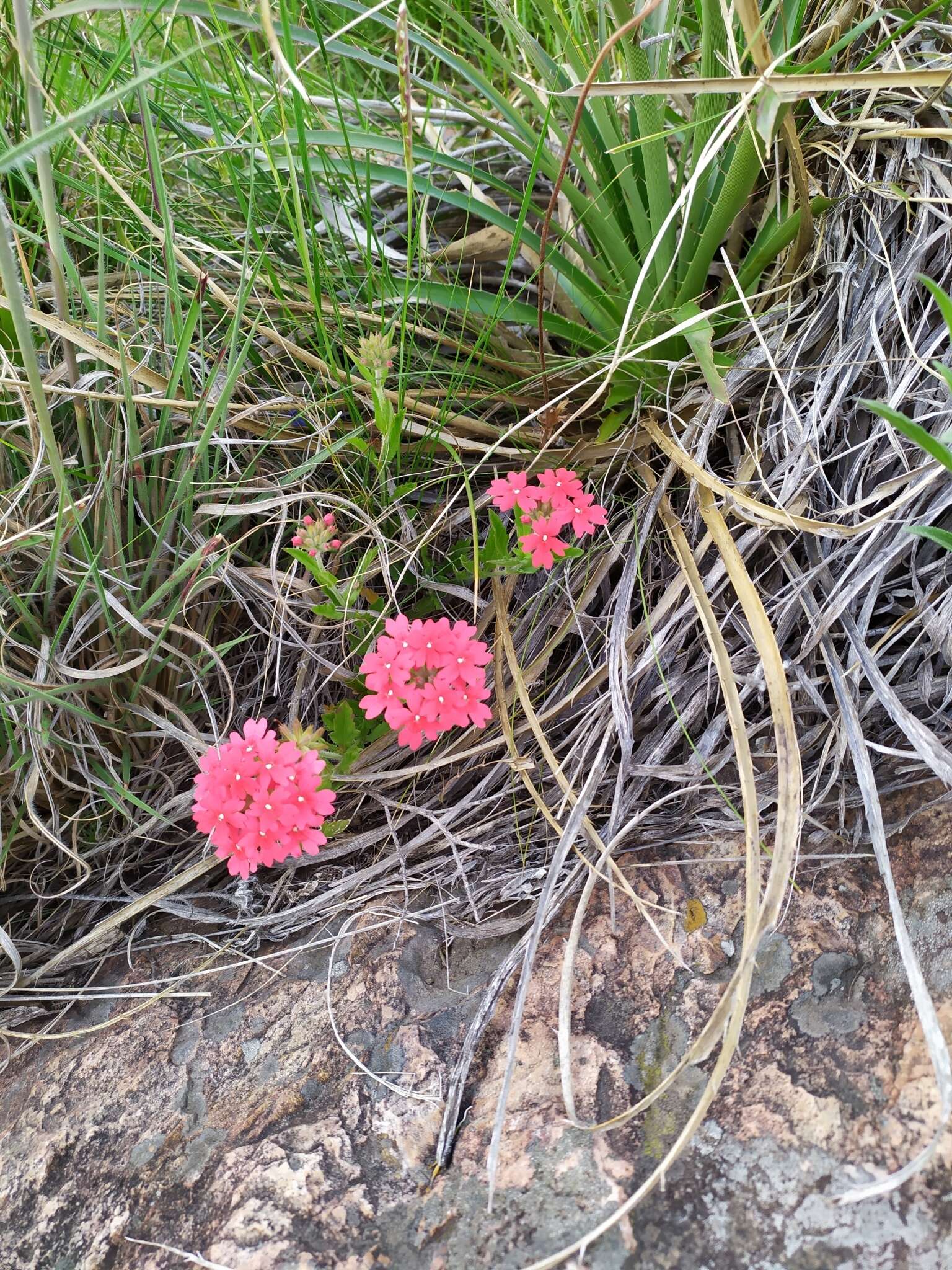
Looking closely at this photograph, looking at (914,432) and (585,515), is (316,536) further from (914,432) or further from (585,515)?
(914,432)

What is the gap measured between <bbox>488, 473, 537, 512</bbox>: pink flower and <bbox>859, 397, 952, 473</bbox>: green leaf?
19.4 inches

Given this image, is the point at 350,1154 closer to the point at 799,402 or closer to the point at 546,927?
the point at 546,927

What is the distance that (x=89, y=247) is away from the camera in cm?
170

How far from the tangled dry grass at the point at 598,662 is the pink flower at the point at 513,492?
6.1 inches

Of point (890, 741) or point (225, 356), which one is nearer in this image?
point (890, 741)

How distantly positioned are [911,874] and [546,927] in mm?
499

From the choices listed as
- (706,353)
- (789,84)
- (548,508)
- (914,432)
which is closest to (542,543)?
(548,508)

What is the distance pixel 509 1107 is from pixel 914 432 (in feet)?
3.10

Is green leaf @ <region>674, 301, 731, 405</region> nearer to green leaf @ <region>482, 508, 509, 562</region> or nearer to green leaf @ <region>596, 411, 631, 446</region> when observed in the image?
green leaf @ <region>596, 411, 631, 446</region>

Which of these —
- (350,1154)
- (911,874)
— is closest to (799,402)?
(911,874)

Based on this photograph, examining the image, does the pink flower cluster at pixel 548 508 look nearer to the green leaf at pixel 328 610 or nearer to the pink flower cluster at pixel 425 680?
the pink flower cluster at pixel 425 680

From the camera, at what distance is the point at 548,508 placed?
1356 millimetres

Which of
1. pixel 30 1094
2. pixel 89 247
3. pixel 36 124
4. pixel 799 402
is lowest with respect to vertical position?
pixel 30 1094

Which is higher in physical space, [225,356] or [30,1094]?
[225,356]
